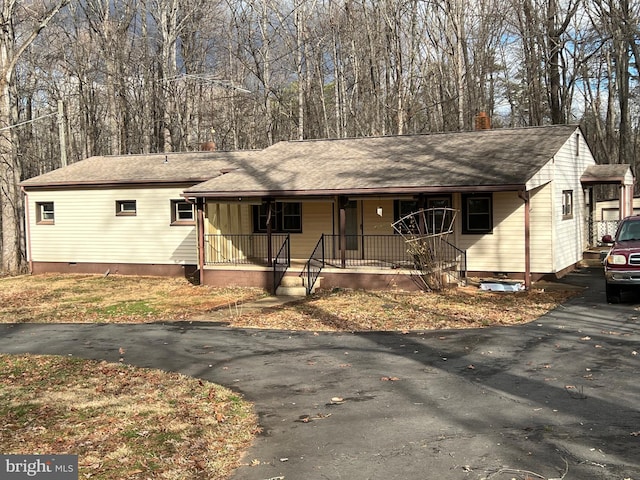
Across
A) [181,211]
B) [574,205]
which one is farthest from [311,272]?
[574,205]

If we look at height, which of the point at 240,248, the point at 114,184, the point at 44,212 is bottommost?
the point at 240,248

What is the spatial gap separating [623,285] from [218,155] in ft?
50.7

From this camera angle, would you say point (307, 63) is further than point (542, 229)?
Yes

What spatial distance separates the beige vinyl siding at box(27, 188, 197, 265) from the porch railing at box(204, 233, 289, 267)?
58.7 inches

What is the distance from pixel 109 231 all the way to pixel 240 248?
5016mm

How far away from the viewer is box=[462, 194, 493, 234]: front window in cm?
1703

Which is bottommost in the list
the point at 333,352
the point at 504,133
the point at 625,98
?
the point at 333,352

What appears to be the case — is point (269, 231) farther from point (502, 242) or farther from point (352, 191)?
point (502, 242)

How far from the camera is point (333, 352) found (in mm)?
9617

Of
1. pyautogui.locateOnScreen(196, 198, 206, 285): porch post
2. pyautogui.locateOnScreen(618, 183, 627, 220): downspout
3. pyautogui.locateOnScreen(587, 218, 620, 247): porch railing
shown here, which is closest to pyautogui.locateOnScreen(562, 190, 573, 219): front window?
pyautogui.locateOnScreen(618, 183, 627, 220): downspout

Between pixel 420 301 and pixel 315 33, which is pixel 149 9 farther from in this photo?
pixel 420 301

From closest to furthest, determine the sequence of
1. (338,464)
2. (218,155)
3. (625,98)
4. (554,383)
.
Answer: (338,464) → (554,383) → (218,155) → (625,98)

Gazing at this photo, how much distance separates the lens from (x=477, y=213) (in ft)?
56.5

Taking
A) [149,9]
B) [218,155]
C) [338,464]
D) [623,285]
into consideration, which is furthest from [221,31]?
[338,464]
